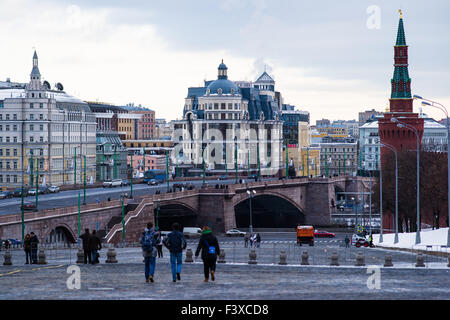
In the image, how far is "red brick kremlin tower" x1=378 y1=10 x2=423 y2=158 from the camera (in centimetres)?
12988

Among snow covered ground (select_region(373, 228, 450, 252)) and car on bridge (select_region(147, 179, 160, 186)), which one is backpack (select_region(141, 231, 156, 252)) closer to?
snow covered ground (select_region(373, 228, 450, 252))

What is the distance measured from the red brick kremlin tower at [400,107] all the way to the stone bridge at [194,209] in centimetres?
1400

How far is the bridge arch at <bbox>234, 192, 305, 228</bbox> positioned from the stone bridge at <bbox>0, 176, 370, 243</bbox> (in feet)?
3.16

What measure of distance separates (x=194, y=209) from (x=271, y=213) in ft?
101

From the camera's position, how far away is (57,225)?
79.1 m

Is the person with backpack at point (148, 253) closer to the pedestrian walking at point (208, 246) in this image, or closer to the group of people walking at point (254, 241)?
the pedestrian walking at point (208, 246)

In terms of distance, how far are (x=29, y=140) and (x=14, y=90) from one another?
1361 centimetres

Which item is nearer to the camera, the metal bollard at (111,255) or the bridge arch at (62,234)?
the metal bollard at (111,255)

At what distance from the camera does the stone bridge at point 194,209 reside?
77.5 metres

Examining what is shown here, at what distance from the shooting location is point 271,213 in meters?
142

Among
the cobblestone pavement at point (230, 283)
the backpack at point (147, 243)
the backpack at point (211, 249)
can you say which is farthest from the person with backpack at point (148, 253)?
the backpack at point (211, 249)
